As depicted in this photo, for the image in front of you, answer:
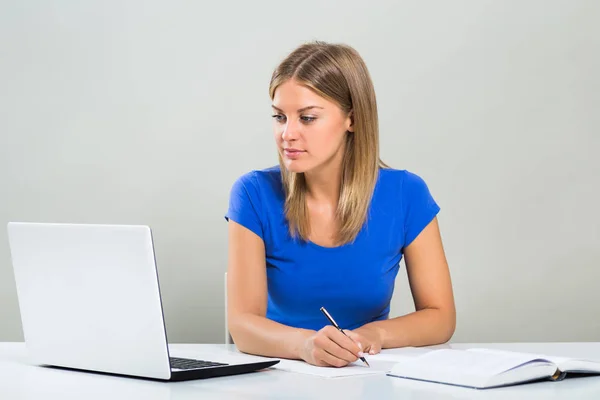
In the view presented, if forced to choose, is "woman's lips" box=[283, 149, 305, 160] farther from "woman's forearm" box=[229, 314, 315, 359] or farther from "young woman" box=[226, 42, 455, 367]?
"woman's forearm" box=[229, 314, 315, 359]

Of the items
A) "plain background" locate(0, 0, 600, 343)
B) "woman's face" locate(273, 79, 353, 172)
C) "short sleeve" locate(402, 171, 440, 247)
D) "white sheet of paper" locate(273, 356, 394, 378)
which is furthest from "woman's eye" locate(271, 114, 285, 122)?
"plain background" locate(0, 0, 600, 343)

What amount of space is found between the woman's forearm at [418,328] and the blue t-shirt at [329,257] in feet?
0.52

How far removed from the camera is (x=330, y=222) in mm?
2160

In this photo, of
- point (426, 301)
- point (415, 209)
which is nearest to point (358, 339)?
point (426, 301)

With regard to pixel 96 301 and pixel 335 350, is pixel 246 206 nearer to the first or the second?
pixel 335 350

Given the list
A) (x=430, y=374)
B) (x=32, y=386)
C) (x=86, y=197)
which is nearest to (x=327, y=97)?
(x=430, y=374)

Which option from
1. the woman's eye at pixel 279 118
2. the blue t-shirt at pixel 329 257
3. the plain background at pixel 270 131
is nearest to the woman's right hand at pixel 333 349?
the blue t-shirt at pixel 329 257

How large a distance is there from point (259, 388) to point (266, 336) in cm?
47

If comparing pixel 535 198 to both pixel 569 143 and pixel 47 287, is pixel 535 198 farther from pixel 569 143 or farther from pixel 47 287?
pixel 47 287

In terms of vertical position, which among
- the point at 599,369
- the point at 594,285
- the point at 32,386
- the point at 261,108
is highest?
the point at 261,108

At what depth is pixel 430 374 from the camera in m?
1.39

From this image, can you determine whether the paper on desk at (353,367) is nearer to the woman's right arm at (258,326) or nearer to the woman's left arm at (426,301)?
the woman's right arm at (258,326)

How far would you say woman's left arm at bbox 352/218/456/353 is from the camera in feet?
6.34

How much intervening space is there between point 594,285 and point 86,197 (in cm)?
203
